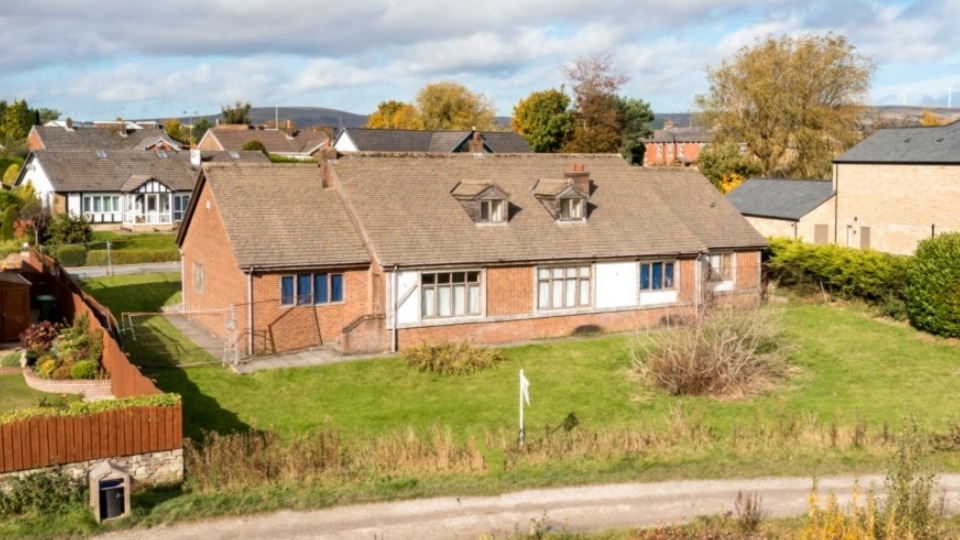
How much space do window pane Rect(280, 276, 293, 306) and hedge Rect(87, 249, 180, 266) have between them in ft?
75.3

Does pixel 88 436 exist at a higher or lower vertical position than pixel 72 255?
lower

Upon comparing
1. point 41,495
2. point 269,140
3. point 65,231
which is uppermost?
point 269,140

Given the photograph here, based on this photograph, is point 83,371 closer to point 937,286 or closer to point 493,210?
point 493,210

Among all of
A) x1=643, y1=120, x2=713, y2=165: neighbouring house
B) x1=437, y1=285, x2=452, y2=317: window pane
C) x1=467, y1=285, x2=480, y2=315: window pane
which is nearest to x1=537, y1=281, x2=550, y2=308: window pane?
x1=467, y1=285, x2=480, y2=315: window pane

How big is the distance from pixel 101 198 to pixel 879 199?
5034 cm

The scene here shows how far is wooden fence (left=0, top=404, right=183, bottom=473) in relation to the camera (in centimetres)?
1631

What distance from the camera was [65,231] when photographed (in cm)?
5497

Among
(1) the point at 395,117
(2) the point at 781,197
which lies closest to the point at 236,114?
(1) the point at 395,117

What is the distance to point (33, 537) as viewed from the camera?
14.6 meters

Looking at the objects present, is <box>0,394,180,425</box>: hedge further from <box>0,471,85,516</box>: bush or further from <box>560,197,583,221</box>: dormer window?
<box>560,197,583,221</box>: dormer window

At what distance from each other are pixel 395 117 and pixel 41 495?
106m

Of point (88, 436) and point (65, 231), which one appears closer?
point (88, 436)

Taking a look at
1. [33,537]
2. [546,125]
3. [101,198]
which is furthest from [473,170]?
[546,125]

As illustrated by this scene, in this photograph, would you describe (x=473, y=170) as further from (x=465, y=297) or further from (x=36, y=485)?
(x=36, y=485)
